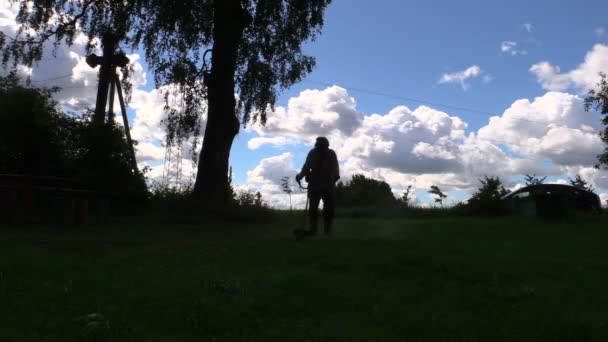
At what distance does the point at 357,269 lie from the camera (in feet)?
27.2

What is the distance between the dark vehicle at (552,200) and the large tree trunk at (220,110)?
9357mm

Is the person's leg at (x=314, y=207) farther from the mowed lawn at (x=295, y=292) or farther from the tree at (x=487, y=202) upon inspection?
the tree at (x=487, y=202)

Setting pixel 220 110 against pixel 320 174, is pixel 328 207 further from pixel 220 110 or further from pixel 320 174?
pixel 220 110

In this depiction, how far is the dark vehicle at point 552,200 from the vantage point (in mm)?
19125

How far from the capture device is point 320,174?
533 inches

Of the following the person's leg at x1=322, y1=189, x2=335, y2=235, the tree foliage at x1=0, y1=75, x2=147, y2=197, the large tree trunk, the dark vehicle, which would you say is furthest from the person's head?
the dark vehicle

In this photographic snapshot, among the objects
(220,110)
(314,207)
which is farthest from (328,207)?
(220,110)

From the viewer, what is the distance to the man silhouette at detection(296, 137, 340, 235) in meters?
13.5

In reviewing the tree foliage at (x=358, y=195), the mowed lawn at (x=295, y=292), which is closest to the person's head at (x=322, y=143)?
the mowed lawn at (x=295, y=292)

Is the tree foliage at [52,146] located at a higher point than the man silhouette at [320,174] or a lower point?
higher

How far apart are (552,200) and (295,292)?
14319 millimetres

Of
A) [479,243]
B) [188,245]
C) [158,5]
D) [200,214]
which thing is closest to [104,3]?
[158,5]

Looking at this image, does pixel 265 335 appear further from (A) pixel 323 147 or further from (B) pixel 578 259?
(A) pixel 323 147

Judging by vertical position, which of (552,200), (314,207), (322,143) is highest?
(322,143)
